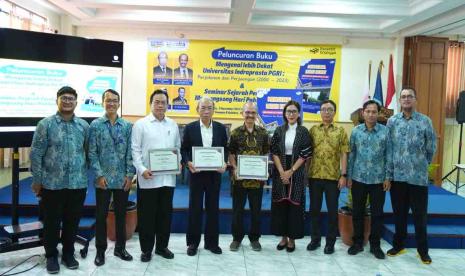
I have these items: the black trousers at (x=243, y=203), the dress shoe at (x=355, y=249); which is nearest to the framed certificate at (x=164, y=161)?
the black trousers at (x=243, y=203)

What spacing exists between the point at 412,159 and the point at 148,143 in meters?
2.34

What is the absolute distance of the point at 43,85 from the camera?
3545 mm

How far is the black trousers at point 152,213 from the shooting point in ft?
10.8

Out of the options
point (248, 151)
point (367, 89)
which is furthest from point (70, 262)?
point (367, 89)

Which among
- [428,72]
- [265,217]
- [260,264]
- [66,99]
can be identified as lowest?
[260,264]

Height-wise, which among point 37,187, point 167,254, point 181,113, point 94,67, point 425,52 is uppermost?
point 425,52

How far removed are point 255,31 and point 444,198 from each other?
3797 millimetres

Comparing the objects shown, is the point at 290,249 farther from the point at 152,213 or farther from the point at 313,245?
the point at 152,213

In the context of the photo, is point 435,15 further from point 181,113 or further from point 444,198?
point 181,113

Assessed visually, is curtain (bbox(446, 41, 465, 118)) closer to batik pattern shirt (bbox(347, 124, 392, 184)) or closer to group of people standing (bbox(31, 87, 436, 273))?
group of people standing (bbox(31, 87, 436, 273))

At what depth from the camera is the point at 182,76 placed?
6574mm

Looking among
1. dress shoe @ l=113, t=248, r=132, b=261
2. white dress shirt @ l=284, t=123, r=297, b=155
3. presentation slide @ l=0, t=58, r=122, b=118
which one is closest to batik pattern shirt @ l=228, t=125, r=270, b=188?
white dress shirt @ l=284, t=123, r=297, b=155

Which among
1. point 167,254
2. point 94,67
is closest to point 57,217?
point 167,254

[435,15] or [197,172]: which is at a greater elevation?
[435,15]
